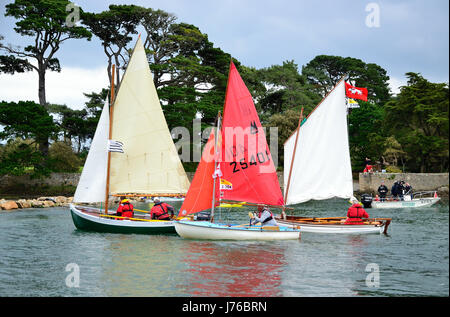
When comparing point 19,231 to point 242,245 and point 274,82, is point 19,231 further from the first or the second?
point 274,82

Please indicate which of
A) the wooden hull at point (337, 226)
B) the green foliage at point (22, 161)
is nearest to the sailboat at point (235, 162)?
the wooden hull at point (337, 226)

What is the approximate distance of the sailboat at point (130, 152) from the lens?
99.1 ft

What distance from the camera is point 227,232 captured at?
25531 mm

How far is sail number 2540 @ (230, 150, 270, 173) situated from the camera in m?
27.1

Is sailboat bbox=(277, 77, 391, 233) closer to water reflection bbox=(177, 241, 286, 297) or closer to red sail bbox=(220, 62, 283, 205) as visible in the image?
red sail bbox=(220, 62, 283, 205)

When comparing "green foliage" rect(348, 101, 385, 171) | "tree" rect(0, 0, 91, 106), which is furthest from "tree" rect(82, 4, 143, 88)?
"green foliage" rect(348, 101, 385, 171)

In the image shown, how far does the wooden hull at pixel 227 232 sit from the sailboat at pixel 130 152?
5.06m

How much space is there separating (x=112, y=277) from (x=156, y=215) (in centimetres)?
1139

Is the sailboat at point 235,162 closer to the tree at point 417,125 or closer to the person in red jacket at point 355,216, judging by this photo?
the person in red jacket at point 355,216

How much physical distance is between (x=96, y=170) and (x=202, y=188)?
25.5 feet

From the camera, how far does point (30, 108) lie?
57531mm

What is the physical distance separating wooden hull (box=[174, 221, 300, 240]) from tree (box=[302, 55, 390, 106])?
237 ft

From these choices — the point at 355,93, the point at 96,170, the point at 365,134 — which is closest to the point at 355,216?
the point at 355,93
